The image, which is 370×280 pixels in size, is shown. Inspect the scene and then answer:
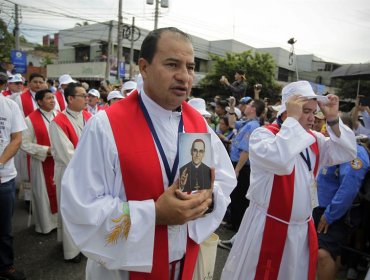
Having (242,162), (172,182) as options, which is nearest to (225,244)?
(242,162)

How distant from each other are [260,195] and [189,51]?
1.54m

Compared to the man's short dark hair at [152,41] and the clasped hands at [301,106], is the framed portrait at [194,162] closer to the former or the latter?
the man's short dark hair at [152,41]

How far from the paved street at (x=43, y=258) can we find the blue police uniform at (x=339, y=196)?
1379 mm

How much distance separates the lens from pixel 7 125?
125 inches

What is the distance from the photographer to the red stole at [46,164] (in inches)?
176

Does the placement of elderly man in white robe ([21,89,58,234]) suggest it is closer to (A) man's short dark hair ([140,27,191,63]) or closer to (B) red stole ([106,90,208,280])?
(B) red stole ([106,90,208,280])

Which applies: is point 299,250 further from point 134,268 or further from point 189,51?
point 189,51

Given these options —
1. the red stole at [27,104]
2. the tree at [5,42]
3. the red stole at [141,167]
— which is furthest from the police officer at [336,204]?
the tree at [5,42]

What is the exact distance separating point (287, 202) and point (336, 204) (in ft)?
2.62

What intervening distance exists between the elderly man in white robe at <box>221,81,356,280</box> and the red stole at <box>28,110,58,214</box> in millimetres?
2909

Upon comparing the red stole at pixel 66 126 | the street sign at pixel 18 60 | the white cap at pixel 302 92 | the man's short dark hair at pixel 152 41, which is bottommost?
the red stole at pixel 66 126

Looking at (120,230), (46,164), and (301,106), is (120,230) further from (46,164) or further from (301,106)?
(46,164)

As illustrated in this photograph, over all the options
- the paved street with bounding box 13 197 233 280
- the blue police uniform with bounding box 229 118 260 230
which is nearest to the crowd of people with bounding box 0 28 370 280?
the paved street with bounding box 13 197 233 280

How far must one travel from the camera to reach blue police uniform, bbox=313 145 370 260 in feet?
9.79
